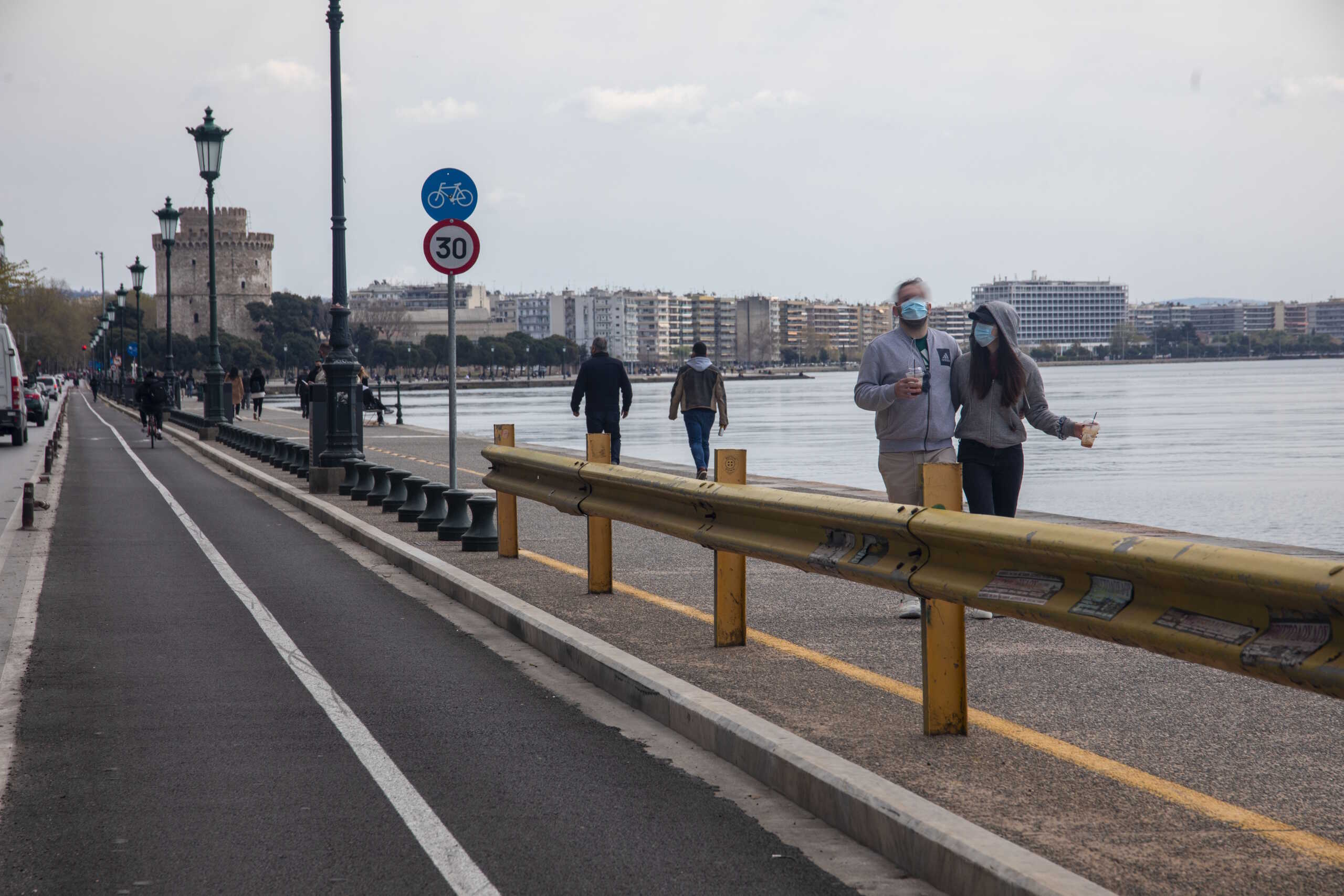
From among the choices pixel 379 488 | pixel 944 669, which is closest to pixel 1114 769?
pixel 944 669

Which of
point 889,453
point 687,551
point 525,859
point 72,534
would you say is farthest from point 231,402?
point 525,859

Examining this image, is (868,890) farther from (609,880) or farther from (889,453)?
(889,453)

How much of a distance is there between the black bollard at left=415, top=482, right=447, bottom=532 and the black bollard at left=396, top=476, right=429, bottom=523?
57 centimetres

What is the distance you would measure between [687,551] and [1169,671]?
5.23 metres

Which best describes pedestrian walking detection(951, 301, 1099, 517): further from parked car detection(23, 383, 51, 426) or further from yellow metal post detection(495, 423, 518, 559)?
parked car detection(23, 383, 51, 426)

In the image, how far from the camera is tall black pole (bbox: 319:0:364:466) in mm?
17312

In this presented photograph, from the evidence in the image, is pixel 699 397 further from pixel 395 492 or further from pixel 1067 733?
pixel 1067 733

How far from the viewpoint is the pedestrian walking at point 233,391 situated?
41.7 meters

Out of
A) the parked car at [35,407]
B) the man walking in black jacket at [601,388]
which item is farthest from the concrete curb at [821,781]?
the parked car at [35,407]

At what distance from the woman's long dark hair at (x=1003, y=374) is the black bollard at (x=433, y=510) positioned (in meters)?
5.85

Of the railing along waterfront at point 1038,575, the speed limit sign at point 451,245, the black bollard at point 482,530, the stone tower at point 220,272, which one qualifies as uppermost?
the stone tower at point 220,272

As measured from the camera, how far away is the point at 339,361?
17.8 m

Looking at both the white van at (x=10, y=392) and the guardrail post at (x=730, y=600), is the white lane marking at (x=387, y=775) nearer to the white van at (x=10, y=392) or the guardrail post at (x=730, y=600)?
the guardrail post at (x=730, y=600)

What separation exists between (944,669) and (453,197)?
8.87m
